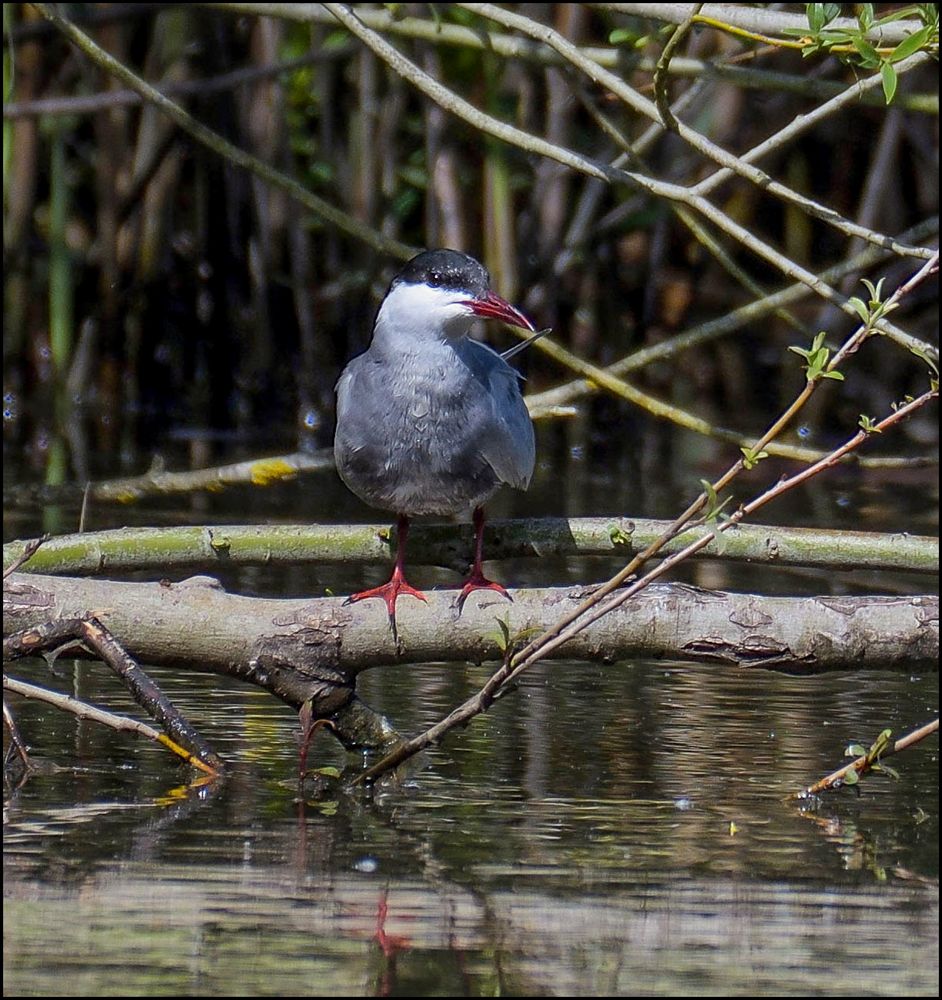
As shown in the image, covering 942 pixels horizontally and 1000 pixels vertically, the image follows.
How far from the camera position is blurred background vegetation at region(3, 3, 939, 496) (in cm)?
806

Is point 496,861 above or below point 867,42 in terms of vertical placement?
below

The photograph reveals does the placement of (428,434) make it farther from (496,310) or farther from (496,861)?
(496,861)

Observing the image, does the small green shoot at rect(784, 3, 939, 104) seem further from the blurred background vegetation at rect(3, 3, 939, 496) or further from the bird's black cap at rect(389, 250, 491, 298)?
the blurred background vegetation at rect(3, 3, 939, 496)

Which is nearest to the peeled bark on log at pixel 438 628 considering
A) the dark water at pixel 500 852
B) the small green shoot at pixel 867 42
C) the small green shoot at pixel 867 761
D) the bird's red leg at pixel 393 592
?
the bird's red leg at pixel 393 592

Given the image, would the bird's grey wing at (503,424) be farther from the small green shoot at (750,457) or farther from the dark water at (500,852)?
the small green shoot at (750,457)

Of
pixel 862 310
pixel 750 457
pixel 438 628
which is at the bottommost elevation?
pixel 438 628

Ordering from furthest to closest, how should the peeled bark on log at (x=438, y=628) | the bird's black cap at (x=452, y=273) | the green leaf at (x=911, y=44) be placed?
1. the bird's black cap at (x=452, y=273)
2. the green leaf at (x=911, y=44)
3. the peeled bark on log at (x=438, y=628)

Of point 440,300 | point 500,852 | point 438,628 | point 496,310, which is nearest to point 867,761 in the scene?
point 500,852

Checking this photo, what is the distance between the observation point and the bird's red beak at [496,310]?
3766 millimetres

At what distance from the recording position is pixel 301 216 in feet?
28.2

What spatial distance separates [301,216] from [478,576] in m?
5.30

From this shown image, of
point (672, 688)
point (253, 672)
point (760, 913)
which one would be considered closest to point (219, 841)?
point (253, 672)

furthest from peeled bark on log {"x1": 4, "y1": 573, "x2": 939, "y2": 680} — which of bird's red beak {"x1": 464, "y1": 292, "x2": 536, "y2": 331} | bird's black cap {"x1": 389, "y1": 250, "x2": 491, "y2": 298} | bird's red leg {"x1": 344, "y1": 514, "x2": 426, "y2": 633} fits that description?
bird's black cap {"x1": 389, "y1": 250, "x2": 491, "y2": 298}

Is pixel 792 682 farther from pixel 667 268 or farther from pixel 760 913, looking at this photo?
pixel 667 268
